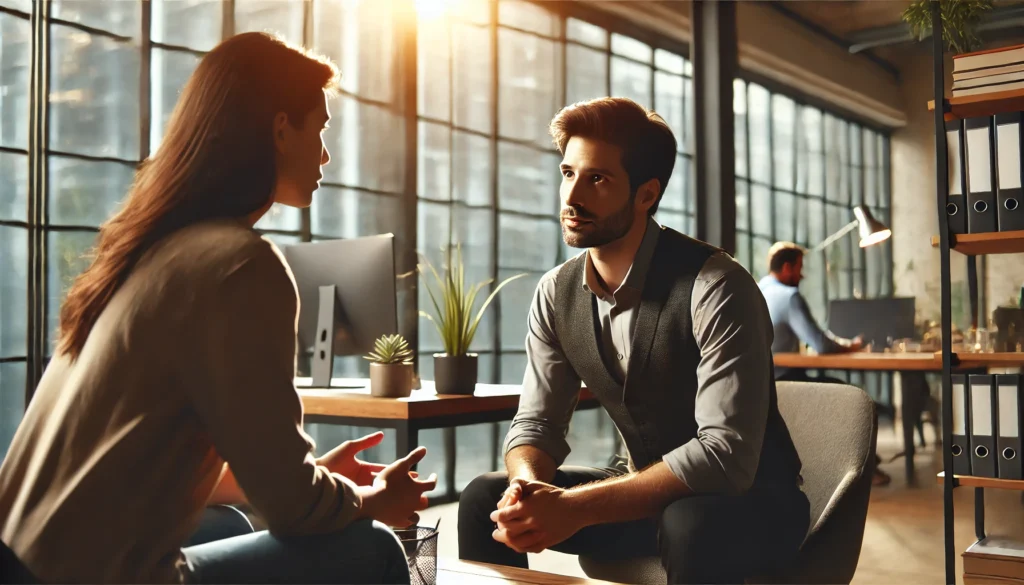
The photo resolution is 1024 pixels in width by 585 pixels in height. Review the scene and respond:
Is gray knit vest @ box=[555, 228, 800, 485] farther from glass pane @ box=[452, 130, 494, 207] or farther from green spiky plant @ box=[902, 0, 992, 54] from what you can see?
glass pane @ box=[452, 130, 494, 207]

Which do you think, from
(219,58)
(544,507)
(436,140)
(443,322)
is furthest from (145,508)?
(436,140)

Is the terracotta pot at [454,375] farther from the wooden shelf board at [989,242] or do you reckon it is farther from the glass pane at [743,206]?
the glass pane at [743,206]

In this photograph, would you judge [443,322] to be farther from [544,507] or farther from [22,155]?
[22,155]

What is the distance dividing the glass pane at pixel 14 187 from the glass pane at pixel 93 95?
177mm

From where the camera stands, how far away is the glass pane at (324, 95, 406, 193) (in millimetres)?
5309

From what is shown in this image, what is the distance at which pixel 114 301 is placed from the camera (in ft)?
3.62

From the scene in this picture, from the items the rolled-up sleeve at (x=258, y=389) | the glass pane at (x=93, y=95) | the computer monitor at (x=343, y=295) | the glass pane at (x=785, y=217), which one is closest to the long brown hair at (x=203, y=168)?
the rolled-up sleeve at (x=258, y=389)

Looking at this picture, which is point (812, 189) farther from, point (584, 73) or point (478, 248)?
point (478, 248)

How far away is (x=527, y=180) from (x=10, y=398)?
361 cm

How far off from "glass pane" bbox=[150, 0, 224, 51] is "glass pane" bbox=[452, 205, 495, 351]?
187 cm

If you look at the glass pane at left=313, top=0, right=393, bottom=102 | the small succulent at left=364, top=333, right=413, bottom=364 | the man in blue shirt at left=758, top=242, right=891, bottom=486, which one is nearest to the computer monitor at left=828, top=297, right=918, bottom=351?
the man in blue shirt at left=758, top=242, right=891, bottom=486

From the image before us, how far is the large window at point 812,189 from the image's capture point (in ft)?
29.3

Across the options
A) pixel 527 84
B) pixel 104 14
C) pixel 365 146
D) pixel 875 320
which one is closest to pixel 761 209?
pixel 875 320

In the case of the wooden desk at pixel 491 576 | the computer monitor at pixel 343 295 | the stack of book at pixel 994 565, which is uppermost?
the computer monitor at pixel 343 295
